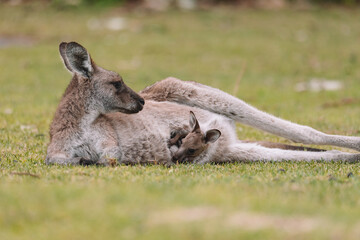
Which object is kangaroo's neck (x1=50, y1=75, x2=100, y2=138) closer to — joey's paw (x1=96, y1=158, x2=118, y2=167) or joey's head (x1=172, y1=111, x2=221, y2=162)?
joey's paw (x1=96, y1=158, x2=118, y2=167)

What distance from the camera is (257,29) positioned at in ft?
67.5

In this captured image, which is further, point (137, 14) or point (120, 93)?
point (137, 14)

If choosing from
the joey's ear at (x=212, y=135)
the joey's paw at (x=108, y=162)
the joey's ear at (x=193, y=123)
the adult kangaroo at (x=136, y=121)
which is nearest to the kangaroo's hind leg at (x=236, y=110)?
the adult kangaroo at (x=136, y=121)

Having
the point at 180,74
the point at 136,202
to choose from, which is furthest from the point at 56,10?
the point at 136,202

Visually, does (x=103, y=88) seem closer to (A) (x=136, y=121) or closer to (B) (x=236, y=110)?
(A) (x=136, y=121)

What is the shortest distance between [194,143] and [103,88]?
40.8 inches

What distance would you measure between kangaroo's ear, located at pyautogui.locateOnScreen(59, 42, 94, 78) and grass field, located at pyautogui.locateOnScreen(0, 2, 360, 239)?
3.20 ft

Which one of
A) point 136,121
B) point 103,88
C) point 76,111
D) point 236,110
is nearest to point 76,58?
point 103,88

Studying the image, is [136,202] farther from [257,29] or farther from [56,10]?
[56,10]

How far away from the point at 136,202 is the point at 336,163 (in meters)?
2.84

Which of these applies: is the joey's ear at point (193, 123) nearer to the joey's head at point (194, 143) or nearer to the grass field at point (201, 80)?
the joey's head at point (194, 143)

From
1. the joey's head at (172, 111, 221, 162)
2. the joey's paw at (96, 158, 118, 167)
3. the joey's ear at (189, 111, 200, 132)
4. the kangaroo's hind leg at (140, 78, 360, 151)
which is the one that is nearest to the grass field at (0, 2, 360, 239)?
the joey's paw at (96, 158, 118, 167)

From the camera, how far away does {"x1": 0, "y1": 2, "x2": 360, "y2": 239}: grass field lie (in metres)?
3.46

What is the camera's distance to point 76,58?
19.0ft
